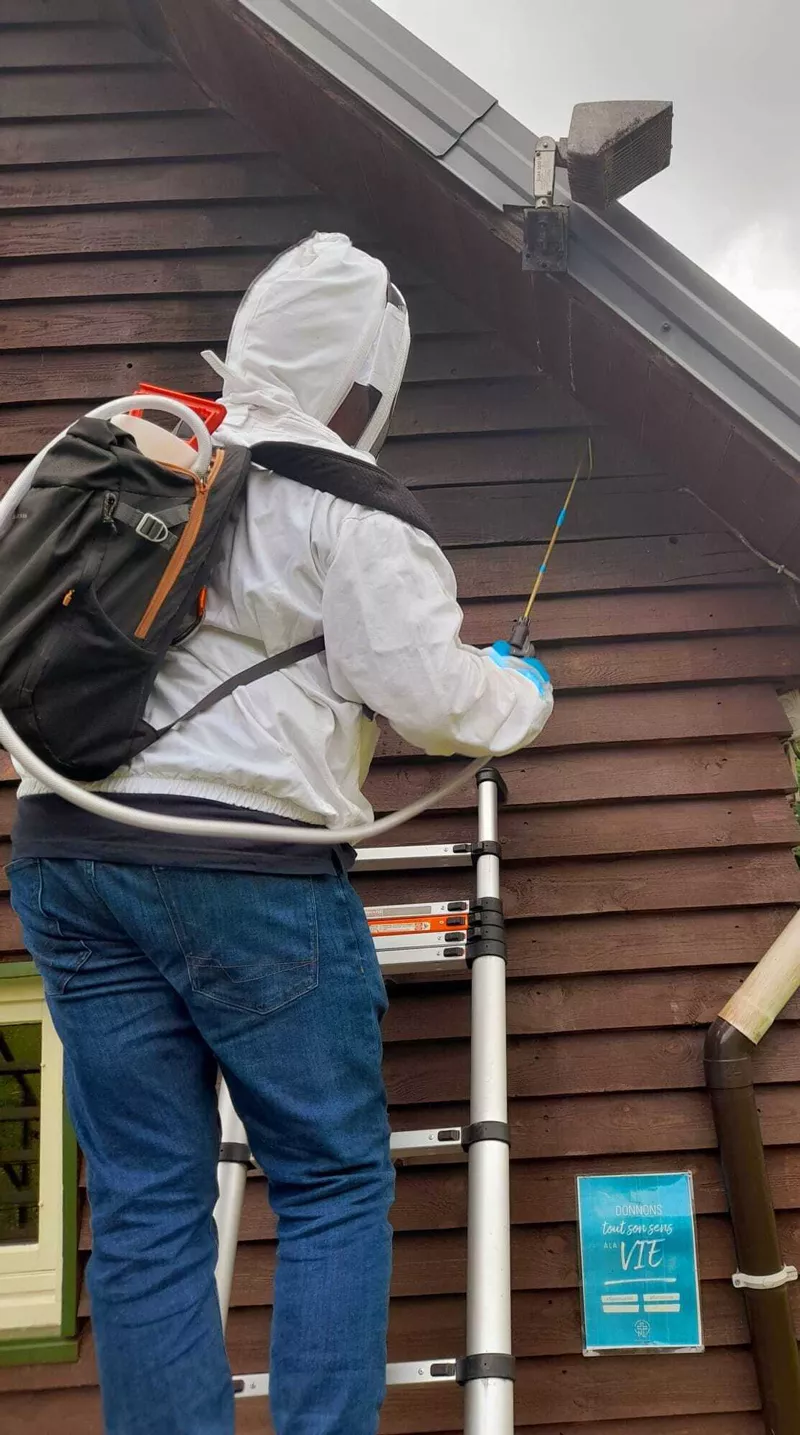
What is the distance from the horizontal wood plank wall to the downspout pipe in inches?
3.6

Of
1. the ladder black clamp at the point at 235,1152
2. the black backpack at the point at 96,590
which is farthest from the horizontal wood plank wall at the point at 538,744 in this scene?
the black backpack at the point at 96,590

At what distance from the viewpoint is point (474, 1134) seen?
195 centimetres

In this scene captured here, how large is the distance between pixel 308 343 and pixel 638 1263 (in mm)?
2177

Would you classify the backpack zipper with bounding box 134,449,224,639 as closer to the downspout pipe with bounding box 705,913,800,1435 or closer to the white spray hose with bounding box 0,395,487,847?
the white spray hose with bounding box 0,395,487,847

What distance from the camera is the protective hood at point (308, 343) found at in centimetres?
167

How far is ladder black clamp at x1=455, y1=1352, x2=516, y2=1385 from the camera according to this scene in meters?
1.58

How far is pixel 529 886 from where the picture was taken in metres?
2.67

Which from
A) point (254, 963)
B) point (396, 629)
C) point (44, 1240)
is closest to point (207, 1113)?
point (254, 963)

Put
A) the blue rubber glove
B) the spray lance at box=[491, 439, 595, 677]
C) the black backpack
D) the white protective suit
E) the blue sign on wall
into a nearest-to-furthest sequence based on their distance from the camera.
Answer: the black backpack → the white protective suit → the blue rubber glove → the spray lance at box=[491, 439, 595, 677] → the blue sign on wall

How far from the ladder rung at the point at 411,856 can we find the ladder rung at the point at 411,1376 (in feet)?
3.57

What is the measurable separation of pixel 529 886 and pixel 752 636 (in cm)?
95

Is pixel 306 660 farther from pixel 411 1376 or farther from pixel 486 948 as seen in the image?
pixel 411 1376

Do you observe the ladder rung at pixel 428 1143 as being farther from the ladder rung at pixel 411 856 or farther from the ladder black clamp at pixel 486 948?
the ladder rung at pixel 411 856

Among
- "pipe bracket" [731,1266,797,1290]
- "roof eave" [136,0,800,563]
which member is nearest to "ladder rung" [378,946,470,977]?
"pipe bracket" [731,1266,797,1290]
